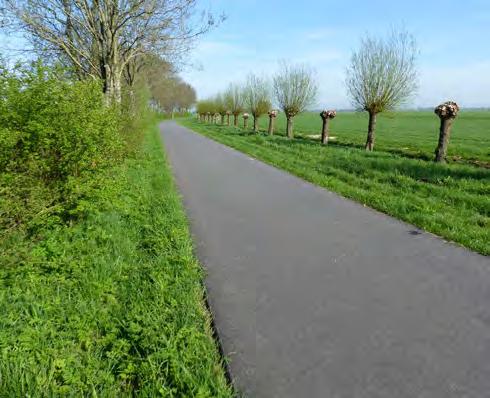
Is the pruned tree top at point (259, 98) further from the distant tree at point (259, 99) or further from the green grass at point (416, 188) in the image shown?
the green grass at point (416, 188)

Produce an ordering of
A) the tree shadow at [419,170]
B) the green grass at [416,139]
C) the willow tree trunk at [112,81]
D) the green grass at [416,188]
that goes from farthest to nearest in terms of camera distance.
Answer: the green grass at [416,139] < the willow tree trunk at [112,81] < the tree shadow at [419,170] < the green grass at [416,188]

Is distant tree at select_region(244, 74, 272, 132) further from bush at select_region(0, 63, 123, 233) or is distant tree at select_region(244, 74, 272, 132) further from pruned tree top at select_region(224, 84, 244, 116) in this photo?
bush at select_region(0, 63, 123, 233)

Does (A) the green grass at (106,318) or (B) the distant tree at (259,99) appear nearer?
(A) the green grass at (106,318)

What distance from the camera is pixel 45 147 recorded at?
487cm

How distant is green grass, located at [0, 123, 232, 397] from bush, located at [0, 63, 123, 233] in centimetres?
46

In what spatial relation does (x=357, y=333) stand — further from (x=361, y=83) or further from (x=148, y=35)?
(x=361, y=83)

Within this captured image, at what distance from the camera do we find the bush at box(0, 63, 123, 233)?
14.3 feet

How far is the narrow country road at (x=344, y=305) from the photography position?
2416mm

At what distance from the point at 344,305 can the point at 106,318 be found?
7.67 feet

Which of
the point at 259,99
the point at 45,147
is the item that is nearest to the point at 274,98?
the point at 259,99

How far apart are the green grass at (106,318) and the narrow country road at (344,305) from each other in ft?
1.01

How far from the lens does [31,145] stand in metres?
4.82

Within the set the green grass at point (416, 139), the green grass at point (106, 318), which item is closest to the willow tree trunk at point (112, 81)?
the green grass at point (106, 318)

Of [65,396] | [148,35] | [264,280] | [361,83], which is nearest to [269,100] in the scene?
[361,83]
